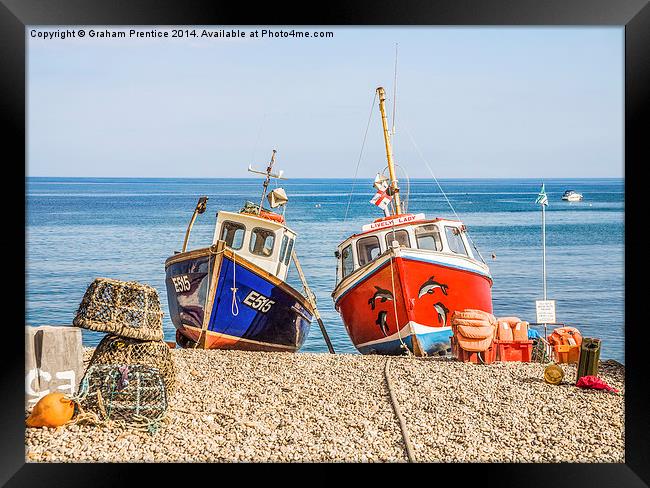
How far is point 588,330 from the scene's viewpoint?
14.2 meters

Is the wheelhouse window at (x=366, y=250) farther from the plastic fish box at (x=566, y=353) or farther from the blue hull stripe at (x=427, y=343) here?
the plastic fish box at (x=566, y=353)

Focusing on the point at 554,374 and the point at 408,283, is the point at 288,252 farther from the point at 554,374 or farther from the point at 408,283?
the point at 554,374

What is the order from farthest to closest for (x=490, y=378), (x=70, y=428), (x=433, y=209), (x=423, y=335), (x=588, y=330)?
1. (x=433, y=209)
2. (x=588, y=330)
3. (x=423, y=335)
4. (x=490, y=378)
5. (x=70, y=428)

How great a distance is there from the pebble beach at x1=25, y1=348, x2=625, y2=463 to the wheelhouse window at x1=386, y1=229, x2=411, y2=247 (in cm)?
258

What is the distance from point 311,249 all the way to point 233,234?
598 inches

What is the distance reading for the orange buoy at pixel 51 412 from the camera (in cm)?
687

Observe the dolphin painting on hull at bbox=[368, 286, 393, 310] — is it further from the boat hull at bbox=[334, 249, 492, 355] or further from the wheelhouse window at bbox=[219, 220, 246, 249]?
the wheelhouse window at bbox=[219, 220, 246, 249]

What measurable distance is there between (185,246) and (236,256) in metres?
1.19

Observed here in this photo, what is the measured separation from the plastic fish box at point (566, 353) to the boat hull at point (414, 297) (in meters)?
1.60

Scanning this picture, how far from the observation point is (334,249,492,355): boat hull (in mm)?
11156

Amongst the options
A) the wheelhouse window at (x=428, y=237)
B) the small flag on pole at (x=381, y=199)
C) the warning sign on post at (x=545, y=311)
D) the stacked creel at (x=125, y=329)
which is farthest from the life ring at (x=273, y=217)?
the stacked creel at (x=125, y=329)
